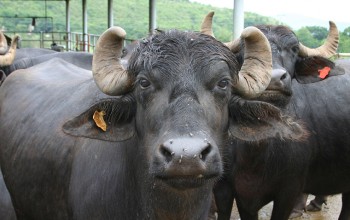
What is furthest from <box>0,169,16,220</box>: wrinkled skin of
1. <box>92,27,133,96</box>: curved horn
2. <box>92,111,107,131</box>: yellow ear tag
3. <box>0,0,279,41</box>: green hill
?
<box>0,0,279,41</box>: green hill

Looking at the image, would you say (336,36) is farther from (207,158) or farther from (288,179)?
(207,158)

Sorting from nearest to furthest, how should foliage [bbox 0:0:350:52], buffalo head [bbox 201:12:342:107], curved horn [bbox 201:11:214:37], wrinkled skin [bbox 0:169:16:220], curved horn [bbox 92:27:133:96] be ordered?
curved horn [bbox 92:27:133:96] → buffalo head [bbox 201:12:342:107] → wrinkled skin [bbox 0:169:16:220] → curved horn [bbox 201:11:214:37] → foliage [bbox 0:0:350:52]

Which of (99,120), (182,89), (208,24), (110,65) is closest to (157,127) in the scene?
(182,89)

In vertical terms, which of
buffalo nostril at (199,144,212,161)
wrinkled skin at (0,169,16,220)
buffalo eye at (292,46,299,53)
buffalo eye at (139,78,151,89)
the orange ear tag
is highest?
buffalo eye at (139,78,151,89)

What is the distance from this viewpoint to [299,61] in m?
5.25

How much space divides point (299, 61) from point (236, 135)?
2188 millimetres

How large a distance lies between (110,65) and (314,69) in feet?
8.76

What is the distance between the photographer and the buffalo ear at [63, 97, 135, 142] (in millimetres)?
3160

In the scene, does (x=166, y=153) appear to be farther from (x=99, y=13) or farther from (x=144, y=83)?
(x=99, y=13)

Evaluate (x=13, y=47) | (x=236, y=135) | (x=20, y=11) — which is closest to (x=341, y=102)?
(x=236, y=135)

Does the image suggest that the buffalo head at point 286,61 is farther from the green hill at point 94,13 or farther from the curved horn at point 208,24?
the green hill at point 94,13

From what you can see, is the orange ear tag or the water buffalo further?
the orange ear tag

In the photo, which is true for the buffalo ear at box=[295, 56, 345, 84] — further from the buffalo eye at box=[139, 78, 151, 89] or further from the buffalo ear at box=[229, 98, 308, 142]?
the buffalo eye at box=[139, 78, 151, 89]

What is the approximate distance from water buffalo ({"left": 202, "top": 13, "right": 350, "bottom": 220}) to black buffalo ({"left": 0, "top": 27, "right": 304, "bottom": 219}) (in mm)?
1269
